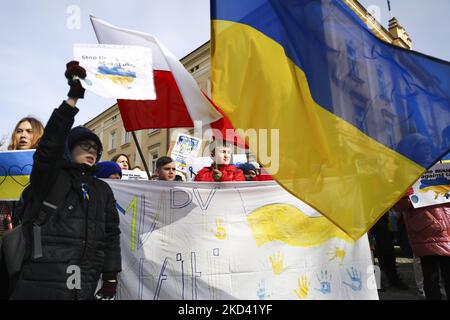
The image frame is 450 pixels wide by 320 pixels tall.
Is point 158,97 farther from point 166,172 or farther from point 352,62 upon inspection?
point 352,62

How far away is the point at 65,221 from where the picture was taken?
184cm

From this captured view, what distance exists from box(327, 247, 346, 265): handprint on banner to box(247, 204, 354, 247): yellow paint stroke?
0.32 ft

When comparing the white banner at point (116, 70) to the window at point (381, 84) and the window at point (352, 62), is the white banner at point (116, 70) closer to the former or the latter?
the window at point (352, 62)

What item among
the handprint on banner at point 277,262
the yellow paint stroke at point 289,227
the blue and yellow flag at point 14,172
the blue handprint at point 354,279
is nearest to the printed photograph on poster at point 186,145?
the blue and yellow flag at point 14,172

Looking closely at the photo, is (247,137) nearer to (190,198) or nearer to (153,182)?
(190,198)

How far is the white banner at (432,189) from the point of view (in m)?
3.37

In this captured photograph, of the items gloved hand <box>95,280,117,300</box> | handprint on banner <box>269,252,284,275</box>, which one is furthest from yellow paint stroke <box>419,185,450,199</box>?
gloved hand <box>95,280,117,300</box>

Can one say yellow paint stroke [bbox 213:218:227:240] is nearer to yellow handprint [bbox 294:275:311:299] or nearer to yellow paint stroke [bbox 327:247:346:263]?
yellow handprint [bbox 294:275:311:299]

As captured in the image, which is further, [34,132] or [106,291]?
[34,132]

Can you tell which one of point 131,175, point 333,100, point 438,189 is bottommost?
point 438,189

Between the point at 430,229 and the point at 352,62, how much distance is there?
1990 millimetres

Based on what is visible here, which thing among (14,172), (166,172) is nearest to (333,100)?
(166,172)
